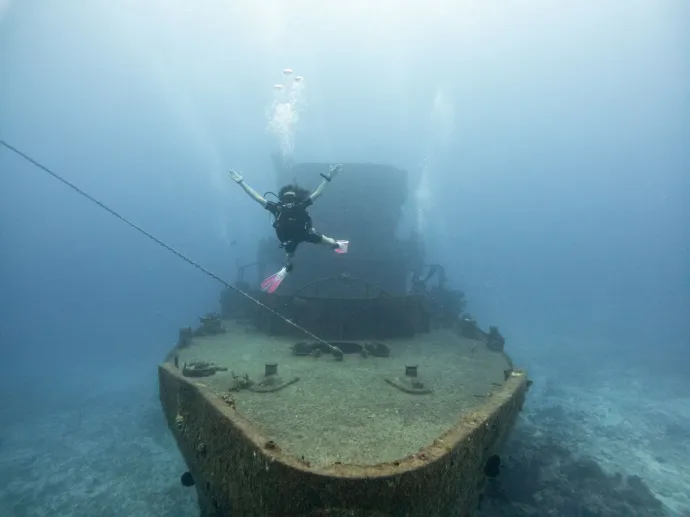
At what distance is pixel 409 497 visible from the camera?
12.1 ft

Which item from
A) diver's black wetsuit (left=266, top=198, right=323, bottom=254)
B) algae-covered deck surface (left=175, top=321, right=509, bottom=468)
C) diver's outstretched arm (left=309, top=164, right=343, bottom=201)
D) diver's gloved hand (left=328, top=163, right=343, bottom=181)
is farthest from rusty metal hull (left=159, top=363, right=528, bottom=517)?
diver's gloved hand (left=328, top=163, right=343, bottom=181)

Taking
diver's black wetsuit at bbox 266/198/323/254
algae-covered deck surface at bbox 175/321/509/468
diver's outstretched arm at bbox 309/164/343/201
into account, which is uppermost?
diver's outstretched arm at bbox 309/164/343/201

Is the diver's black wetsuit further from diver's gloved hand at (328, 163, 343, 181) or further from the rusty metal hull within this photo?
the rusty metal hull

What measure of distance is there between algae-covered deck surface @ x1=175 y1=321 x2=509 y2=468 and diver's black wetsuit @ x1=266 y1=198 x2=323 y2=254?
280 centimetres

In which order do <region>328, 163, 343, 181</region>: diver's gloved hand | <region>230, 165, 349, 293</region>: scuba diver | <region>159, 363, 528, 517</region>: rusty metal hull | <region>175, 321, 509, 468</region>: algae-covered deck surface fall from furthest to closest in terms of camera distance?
<region>230, 165, 349, 293</region>: scuba diver < <region>328, 163, 343, 181</region>: diver's gloved hand < <region>175, 321, 509, 468</region>: algae-covered deck surface < <region>159, 363, 528, 517</region>: rusty metal hull

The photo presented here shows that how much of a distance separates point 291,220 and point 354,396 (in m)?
3.85

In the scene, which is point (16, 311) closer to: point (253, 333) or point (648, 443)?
point (253, 333)

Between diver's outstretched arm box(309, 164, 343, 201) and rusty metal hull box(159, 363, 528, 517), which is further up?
diver's outstretched arm box(309, 164, 343, 201)

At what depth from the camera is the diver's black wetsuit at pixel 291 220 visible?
8.38 m

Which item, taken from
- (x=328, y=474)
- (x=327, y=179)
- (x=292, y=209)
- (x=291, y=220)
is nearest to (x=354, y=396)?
(x=328, y=474)

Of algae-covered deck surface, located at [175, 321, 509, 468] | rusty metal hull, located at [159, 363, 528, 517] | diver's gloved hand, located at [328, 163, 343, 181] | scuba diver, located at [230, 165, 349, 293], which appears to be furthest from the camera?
scuba diver, located at [230, 165, 349, 293]

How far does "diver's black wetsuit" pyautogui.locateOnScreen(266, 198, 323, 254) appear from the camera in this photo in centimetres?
838

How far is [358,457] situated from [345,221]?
13.1 m

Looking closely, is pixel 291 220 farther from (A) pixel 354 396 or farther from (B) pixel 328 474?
(B) pixel 328 474
